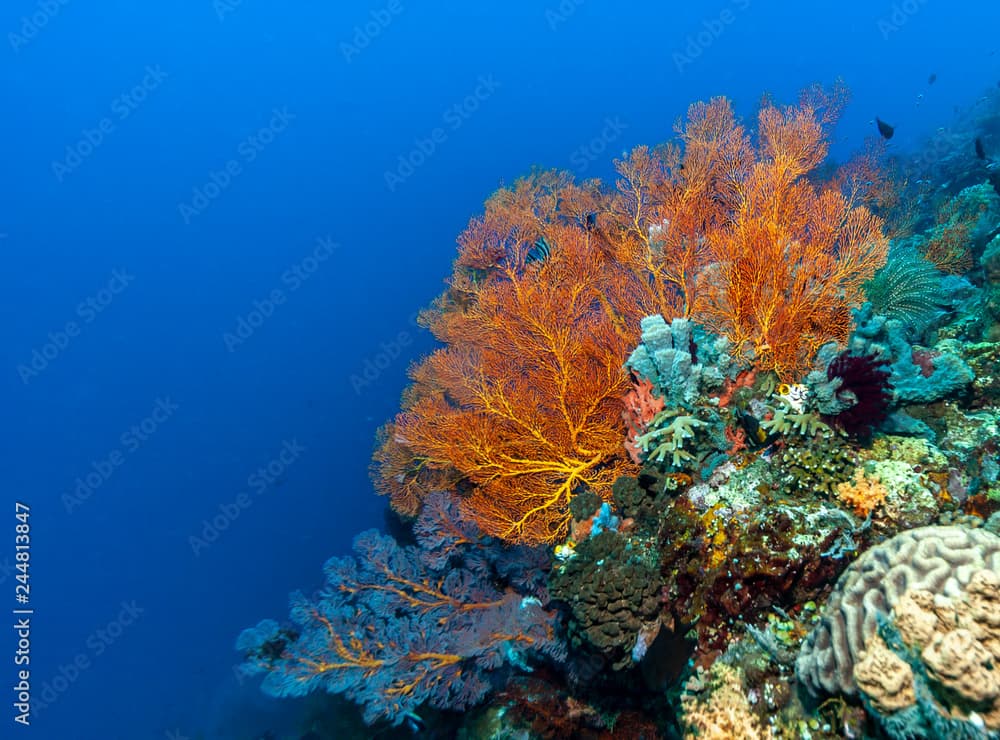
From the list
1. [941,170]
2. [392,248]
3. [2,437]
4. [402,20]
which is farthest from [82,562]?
[402,20]

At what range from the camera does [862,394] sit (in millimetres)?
4184

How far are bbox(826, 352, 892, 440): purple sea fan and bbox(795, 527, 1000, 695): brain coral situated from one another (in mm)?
1354

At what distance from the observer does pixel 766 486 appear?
4125 millimetres

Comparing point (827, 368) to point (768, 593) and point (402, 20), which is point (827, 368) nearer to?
point (768, 593)

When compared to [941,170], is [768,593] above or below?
below

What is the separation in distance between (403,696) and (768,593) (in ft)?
12.9
